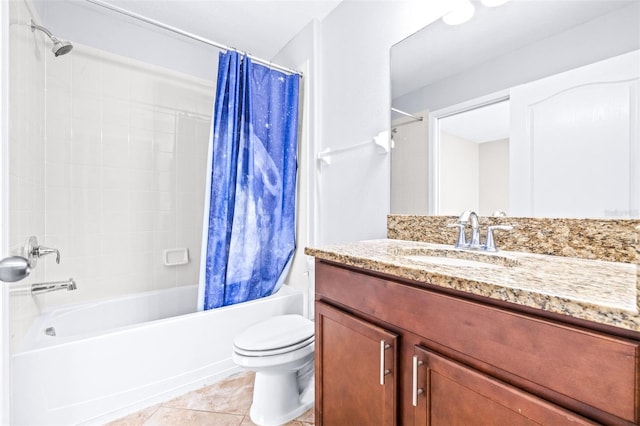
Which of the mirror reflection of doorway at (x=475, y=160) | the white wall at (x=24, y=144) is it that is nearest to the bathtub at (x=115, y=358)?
the white wall at (x=24, y=144)

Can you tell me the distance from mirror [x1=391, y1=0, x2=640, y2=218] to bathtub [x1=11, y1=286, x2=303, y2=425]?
1.29m

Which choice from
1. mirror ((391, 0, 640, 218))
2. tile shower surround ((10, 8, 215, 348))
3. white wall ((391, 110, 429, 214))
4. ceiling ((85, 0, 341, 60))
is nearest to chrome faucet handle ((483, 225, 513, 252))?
mirror ((391, 0, 640, 218))

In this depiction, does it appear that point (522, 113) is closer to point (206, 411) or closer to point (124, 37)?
point (206, 411)

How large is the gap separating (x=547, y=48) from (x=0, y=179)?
1.78 m

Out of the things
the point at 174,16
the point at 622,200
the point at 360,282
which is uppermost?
the point at 174,16

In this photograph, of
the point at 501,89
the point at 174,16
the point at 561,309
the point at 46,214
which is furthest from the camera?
the point at 174,16

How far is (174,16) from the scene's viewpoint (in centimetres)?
199

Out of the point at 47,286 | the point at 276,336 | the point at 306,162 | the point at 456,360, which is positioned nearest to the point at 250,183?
the point at 306,162

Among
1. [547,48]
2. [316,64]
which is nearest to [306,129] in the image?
[316,64]

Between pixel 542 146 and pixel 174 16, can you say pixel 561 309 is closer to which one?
pixel 542 146

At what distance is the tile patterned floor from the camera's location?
4.57 ft

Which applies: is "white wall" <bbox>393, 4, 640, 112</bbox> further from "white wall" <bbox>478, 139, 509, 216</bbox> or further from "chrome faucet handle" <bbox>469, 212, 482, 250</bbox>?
"chrome faucet handle" <bbox>469, 212, 482, 250</bbox>

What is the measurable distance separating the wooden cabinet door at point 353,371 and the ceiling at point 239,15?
6.17 ft

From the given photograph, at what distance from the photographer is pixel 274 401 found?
Result: 141 centimetres
